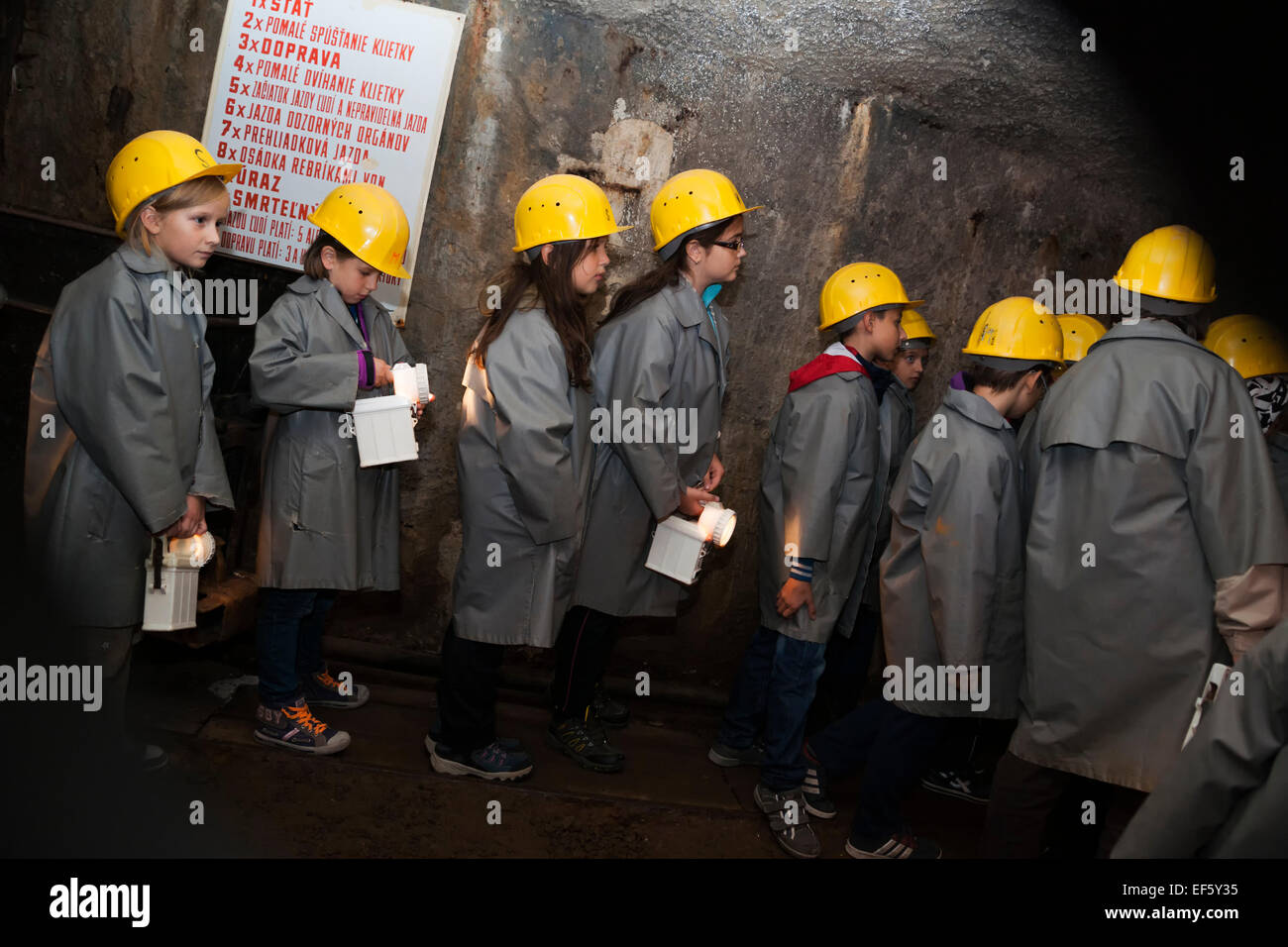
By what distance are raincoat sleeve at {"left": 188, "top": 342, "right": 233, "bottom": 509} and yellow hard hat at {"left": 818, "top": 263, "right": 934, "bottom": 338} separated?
Answer: 2.18 meters

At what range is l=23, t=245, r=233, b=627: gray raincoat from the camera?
2.94 meters

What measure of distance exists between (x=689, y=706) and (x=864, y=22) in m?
3.05

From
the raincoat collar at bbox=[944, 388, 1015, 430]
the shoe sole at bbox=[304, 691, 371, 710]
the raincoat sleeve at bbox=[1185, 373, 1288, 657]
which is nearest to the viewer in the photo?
the raincoat sleeve at bbox=[1185, 373, 1288, 657]

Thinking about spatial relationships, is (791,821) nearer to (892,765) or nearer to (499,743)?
(892,765)

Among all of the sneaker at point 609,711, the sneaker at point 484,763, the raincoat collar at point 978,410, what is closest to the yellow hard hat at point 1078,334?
the raincoat collar at point 978,410

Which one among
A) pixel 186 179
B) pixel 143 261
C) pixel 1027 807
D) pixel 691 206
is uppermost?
pixel 691 206

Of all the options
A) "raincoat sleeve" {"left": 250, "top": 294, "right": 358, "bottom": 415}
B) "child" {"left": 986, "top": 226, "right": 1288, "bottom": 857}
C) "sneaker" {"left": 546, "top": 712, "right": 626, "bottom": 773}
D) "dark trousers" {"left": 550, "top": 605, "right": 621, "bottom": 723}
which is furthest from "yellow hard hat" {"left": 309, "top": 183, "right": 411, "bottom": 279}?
"child" {"left": 986, "top": 226, "right": 1288, "bottom": 857}

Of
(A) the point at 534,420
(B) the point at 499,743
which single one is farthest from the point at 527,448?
(B) the point at 499,743

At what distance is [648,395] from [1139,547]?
158 cm

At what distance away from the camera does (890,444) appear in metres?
3.93

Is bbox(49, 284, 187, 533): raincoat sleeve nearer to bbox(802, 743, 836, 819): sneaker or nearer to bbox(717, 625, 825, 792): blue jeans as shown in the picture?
bbox(717, 625, 825, 792): blue jeans

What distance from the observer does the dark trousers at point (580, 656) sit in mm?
3840

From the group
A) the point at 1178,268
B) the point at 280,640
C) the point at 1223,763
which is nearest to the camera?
the point at 1223,763

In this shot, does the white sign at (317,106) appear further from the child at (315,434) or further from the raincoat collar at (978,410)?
the raincoat collar at (978,410)
